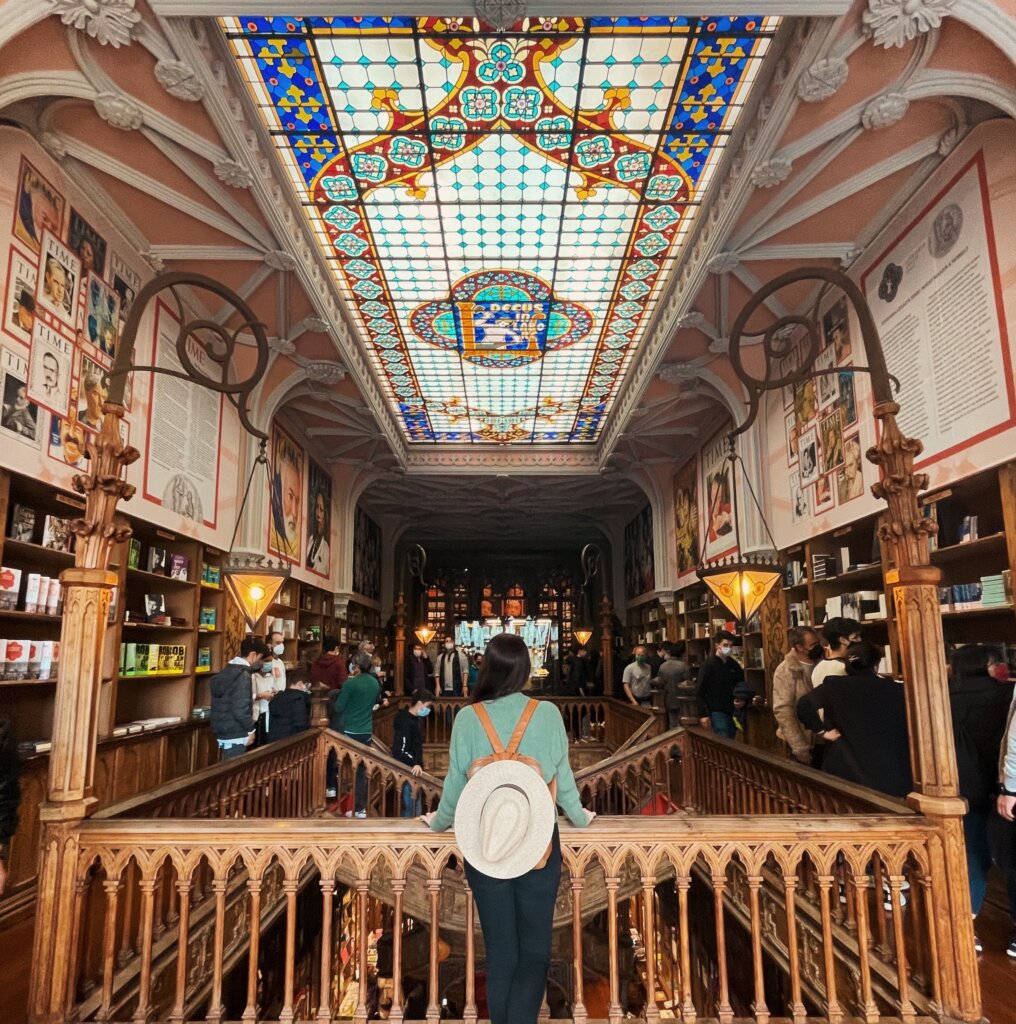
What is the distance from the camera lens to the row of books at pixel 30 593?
4.91 meters

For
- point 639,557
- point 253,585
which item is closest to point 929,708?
point 253,585

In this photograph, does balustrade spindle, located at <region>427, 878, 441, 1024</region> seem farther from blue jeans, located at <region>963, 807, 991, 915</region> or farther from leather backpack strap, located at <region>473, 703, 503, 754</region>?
blue jeans, located at <region>963, 807, 991, 915</region>

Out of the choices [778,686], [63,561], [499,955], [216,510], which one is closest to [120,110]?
[63,561]

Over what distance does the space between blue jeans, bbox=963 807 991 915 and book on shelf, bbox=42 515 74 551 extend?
244 inches

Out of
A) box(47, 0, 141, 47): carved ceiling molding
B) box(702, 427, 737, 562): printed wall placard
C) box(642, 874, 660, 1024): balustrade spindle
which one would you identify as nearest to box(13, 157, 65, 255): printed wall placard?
box(47, 0, 141, 47): carved ceiling molding

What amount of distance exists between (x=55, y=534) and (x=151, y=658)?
2.16m

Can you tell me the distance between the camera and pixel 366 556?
714 inches

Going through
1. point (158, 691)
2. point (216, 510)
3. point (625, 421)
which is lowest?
point (158, 691)

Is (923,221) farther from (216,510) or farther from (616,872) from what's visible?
(216,510)

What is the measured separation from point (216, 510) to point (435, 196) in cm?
456

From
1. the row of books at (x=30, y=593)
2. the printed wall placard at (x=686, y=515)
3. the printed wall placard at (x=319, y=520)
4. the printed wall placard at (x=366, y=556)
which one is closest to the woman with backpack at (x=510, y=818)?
the row of books at (x=30, y=593)

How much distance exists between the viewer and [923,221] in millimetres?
6031

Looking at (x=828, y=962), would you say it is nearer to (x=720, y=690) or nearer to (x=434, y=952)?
(x=434, y=952)

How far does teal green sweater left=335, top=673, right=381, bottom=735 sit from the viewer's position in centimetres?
761
